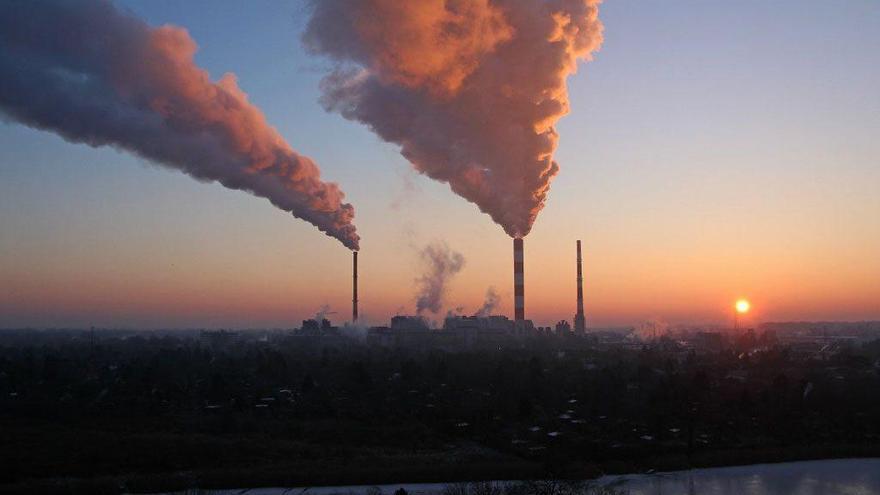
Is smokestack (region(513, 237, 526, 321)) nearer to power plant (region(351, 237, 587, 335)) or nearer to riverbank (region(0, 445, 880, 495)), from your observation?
power plant (region(351, 237, 587, 335))

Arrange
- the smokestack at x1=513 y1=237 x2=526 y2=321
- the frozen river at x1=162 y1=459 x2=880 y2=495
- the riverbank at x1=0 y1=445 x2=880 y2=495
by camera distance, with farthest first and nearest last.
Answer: the smokestack at x1=513 y1=237 x2=526 y2=321
the frozen river at x1=162 y1=459 x2=880 y2=495
the riverbank at x1=0 y1=445 x2=880 y2=495

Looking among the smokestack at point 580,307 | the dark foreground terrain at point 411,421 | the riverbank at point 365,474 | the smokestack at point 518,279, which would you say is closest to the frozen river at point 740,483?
the riverbank at point 365,474

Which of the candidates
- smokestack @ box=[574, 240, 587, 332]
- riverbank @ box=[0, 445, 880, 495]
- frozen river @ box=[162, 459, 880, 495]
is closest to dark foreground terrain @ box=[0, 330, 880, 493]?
riverbank @ box=[0, 445, 880, 495]

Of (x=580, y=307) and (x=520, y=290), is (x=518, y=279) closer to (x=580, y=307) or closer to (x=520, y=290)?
(x=520, y=290)

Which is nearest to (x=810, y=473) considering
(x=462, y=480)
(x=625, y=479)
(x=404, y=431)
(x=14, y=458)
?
(x=625, y=479)

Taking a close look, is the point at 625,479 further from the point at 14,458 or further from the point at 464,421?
the point at 14,458

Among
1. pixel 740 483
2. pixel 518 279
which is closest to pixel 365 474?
pixel 740 483

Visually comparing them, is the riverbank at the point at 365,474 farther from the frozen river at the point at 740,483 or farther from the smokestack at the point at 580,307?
the smokestack at the point at 580,307
